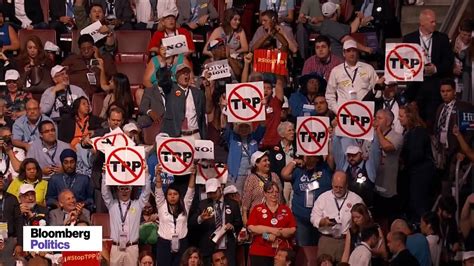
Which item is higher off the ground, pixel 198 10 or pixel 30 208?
pixel 198 10

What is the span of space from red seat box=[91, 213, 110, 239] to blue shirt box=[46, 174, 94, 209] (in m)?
0.23

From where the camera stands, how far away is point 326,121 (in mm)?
23922

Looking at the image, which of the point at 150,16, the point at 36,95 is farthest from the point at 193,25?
the point at 36,95

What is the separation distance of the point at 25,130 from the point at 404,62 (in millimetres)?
4327

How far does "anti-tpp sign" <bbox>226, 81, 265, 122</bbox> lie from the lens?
948 inches

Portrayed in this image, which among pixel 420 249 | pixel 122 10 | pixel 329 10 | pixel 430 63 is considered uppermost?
pixel 329 10

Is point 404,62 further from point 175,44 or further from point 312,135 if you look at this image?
point 175,44

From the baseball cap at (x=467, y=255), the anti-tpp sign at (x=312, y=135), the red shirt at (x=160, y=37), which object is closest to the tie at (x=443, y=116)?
the anti-tpp sign at (x=312, y=135)

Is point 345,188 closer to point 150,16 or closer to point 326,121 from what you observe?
point 326,121

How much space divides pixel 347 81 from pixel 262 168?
204 cm

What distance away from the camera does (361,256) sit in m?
22.6

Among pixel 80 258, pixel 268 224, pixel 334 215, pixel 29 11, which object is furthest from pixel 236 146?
pixel 29 11

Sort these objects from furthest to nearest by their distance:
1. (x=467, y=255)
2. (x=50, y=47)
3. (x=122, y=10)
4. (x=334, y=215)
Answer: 1. (x=122, y=10)
2. (x=50, y=47)
3. (x=334, y=215)
4. (x=467, y=255)

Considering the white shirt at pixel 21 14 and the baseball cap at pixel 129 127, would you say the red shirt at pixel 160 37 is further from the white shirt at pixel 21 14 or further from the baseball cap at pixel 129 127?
the baseball cap at pixel 129 127
